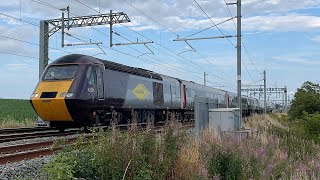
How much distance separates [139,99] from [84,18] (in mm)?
10583

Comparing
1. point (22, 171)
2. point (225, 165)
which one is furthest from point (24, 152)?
point (225, 165)

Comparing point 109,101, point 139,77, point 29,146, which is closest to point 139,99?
point 139,77

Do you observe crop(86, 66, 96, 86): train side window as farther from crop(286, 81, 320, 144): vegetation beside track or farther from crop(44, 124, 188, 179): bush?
crop(286, 81, 320, 144): vegetation beside track

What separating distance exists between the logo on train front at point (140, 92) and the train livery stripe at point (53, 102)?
568 centimetres

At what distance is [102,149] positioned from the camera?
723cm

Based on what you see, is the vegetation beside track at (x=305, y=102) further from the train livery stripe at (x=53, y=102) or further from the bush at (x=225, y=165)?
the bush at (x=225, y=165)

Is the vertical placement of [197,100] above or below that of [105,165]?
above

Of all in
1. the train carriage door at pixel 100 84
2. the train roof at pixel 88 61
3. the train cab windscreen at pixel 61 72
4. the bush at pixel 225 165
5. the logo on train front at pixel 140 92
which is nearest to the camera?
the bush at pixel 225 165

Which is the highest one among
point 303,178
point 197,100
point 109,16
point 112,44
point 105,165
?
point 109,16

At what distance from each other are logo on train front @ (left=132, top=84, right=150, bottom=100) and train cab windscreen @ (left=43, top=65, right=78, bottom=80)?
5288 millimetres

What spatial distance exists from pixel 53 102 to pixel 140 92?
7.31 metres

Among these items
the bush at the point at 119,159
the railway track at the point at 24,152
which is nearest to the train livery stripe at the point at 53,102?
the railway track at the point at 24,152

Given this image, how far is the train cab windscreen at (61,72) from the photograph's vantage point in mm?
17906

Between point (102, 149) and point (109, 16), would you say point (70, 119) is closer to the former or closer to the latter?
point (102, 149)
